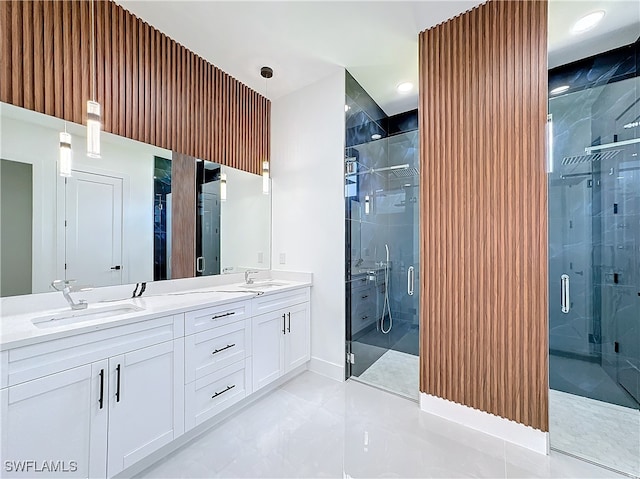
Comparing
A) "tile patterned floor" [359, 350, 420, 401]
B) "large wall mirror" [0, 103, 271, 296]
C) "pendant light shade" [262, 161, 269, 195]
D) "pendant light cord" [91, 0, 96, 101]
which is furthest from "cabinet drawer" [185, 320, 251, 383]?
"pendant light cord" [91, 0, 96, 101]

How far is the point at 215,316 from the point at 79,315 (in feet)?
2.48

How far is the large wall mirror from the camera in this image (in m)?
1.56

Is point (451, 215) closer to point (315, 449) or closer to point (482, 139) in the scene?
point (482, 139)

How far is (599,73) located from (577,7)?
808mm

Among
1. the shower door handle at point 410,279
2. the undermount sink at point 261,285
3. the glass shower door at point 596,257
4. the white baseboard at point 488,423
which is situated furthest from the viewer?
the shower door handle at point 410,279

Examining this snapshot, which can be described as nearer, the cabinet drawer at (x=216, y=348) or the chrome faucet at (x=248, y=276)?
the cabinet drawer at (x=216, y=348)

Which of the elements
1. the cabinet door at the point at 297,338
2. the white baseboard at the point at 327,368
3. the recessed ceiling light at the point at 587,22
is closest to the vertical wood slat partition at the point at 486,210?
the recessed ceiling light at the point at 587,22

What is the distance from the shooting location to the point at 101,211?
75.2 inches

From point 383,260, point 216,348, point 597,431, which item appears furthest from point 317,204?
point 597,431

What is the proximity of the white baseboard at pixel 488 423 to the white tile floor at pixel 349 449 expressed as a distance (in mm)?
48

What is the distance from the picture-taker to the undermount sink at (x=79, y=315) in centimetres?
145

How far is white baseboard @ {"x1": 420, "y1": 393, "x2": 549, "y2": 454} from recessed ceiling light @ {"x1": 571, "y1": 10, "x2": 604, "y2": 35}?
9.31 feet

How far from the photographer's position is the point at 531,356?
1750 millimetres

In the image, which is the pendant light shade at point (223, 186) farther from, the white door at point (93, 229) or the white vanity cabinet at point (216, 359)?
the white vanity cabinet at point (216, 359)
